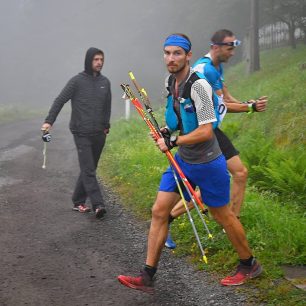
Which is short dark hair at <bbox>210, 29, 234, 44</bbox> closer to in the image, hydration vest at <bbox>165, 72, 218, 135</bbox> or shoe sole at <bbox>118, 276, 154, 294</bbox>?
hydration vest at <bbox>165, 72, 218, 135</bbox>

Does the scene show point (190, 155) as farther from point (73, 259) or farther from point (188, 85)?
point (73, 259)

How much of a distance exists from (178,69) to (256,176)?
4.42 metres

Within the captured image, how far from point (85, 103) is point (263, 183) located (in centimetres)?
306

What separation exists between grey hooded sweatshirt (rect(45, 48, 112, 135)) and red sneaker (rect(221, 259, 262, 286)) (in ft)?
12.4

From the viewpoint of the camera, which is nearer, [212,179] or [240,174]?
[212,179]

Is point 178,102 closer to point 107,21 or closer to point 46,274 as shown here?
point 46,274

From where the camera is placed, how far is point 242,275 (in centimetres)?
493

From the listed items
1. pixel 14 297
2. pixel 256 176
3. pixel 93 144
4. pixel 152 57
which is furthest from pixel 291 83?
pixel 152 57

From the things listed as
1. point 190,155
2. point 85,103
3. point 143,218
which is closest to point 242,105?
point 190,155

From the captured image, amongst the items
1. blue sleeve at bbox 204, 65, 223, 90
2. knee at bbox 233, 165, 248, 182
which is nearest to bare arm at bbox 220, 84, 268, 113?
blue sleeve at bbox 204, 65, 223, 90

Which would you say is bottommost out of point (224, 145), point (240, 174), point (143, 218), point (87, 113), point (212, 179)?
point (143, 218)

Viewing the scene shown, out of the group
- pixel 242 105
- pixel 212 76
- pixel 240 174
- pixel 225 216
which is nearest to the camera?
pixel 225 216

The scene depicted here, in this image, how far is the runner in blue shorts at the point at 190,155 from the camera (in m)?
4.57

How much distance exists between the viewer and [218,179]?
4777 millimetres
